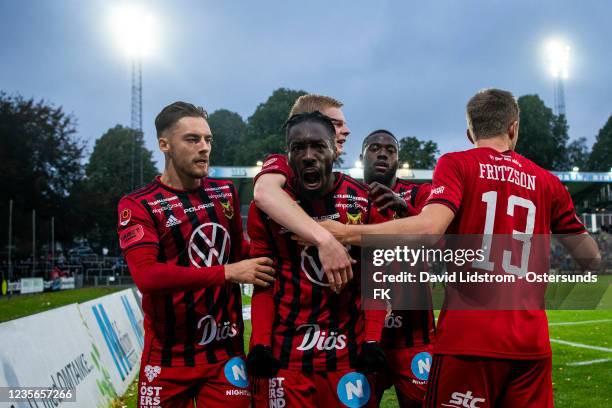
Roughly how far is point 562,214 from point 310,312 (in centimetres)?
154

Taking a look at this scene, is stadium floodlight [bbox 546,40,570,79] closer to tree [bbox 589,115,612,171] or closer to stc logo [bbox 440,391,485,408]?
tree [bbox 589,115,612,171]

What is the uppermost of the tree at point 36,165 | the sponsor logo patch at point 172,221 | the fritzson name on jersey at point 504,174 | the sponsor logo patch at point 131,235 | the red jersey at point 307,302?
the tree at point 36,165

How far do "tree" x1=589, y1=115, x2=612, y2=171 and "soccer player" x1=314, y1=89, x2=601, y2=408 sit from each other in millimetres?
77154

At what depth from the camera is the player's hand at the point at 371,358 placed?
3.09 metres

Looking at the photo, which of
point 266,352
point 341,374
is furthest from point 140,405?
point 341,374

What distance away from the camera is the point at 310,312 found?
3.27 metres

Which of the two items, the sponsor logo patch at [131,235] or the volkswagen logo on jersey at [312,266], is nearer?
the volkswagen logo on jersey at [312,266]

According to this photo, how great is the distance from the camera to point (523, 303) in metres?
3.00

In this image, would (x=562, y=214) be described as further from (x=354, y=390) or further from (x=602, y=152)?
(x=602, y=152)

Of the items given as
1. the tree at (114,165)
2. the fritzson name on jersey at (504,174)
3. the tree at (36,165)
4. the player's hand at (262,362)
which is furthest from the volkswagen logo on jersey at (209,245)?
the tree at (114,165)

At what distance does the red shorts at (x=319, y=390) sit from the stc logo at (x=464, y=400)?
51cm

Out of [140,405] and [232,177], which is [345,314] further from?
[232,177]

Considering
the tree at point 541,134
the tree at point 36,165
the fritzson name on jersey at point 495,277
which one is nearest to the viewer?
the fritzson name on jersey at point 495,277

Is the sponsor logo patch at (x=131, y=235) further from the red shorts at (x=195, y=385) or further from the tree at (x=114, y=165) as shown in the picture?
the tree at (x=114, y=165)
